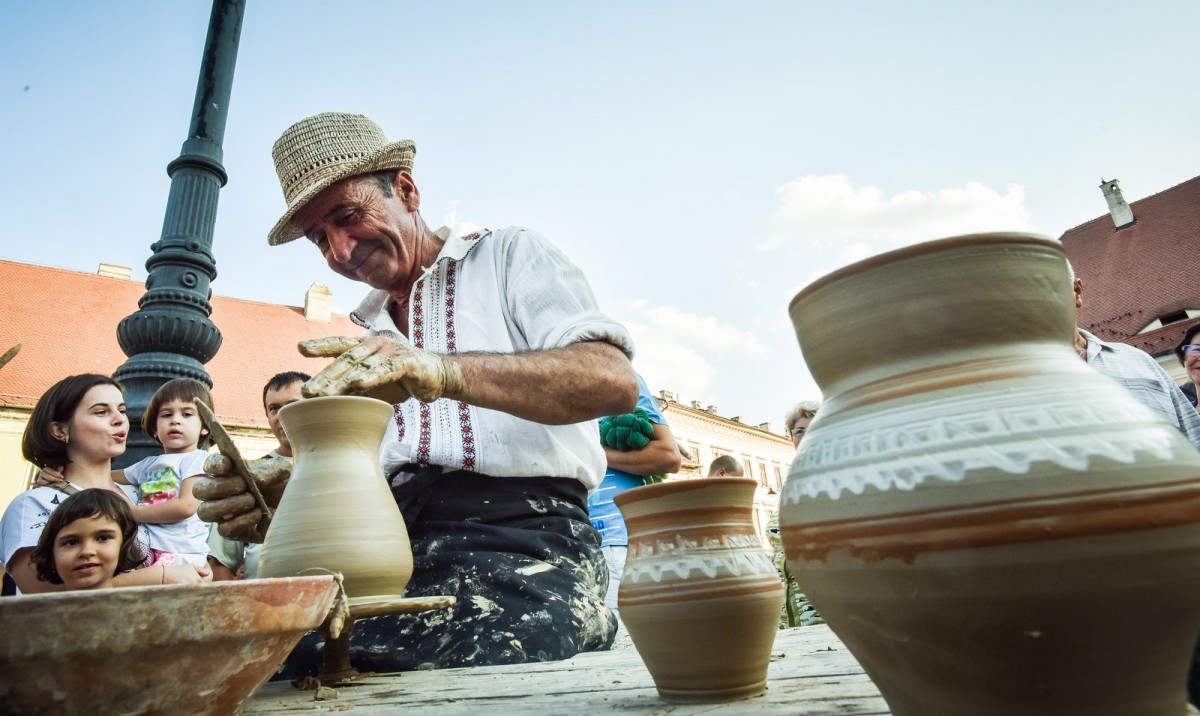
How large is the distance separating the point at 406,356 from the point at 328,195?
1142 millimetres

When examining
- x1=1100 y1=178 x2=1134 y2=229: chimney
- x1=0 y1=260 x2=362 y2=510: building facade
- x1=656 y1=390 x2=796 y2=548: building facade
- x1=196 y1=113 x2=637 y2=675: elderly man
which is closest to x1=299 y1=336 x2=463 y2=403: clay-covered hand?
x1=196 y1=113 x2=637 y2=675: elderly man

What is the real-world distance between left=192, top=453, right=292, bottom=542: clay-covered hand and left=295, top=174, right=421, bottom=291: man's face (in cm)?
86

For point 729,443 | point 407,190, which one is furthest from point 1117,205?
point 407,190

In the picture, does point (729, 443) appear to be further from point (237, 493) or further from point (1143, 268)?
point (237, 493)

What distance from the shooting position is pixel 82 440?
3730mm

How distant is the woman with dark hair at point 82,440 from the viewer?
3.52m

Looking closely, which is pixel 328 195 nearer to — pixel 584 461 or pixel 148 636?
pixel 584 461

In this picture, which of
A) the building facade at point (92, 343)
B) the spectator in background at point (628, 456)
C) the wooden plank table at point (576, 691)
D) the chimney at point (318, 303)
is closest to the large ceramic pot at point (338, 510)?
the wooden plank table at point (576, 691)

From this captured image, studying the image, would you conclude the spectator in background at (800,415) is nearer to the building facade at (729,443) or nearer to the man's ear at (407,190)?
the man's ear at (407,190)

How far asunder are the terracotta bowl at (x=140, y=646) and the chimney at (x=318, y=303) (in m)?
25.9

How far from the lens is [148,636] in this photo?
2.68 ft

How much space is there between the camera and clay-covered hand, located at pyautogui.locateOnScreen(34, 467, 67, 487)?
359cm

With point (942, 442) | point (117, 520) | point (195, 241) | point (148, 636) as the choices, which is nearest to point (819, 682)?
point (942, 442)

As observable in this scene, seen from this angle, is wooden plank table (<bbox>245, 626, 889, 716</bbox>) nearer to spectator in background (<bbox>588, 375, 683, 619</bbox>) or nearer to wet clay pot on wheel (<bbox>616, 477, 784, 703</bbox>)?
wet clay pot on wheel (<bbox>616, 477, 784, 703</bbox>)
